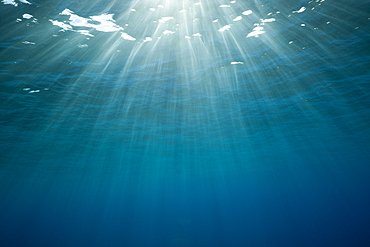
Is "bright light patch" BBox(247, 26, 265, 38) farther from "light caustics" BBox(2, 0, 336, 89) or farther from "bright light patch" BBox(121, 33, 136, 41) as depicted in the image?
"bright light patch" BBox(121, 33, 136, 41)

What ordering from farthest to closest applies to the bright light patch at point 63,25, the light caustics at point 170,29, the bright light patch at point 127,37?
1. the bright light patch at point 127,37
2. the bright light patch at point 63,25
3. the light caustics at point 170,29

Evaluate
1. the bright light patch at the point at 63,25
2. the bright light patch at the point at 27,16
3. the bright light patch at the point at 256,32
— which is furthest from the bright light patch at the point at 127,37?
the bright light patch at the point at 256,32

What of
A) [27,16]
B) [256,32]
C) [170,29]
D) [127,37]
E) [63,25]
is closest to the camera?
[27,16]

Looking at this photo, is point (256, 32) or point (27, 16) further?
point (256, 32)

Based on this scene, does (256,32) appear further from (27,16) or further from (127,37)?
(27,16)

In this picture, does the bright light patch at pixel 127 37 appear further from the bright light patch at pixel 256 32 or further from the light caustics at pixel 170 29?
the bright light patch at pixel 256 32

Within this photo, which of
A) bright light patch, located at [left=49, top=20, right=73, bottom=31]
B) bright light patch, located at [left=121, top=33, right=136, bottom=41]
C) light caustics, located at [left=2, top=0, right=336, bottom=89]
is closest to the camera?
light caustics, located at [left=2, top=0, right=336, bottom=89]

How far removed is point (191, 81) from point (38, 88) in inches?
395

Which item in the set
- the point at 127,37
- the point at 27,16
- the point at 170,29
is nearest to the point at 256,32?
the point at 170,29

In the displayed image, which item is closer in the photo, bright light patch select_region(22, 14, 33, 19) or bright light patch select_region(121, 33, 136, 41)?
bright light patch select_region(22, 14, 33, 19)

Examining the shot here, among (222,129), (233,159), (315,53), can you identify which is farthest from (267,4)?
(233,159)

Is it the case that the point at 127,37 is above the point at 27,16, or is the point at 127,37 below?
above

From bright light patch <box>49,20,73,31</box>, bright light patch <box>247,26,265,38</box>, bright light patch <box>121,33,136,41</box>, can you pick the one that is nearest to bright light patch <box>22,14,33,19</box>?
bright light patch <box>49,20,73,31</box>

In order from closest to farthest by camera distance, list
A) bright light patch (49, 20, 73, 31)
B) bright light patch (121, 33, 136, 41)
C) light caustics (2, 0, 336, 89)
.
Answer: light caustics (2, 0, 336, 89) < bright light patch (49, 20, 73, 31) < bright light patch (121, 33, 136, 41)
